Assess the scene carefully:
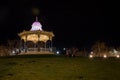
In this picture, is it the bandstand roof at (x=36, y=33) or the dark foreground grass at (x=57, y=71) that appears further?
the bandstand roof at (x=36, y=33)

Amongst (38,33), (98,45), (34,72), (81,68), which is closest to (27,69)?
(34,72)

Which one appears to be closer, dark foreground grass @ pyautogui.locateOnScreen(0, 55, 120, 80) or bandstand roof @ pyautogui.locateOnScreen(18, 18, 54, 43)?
dark foreground grass @ pyautogui.locateOnScreen(0, 55, 120, 80)

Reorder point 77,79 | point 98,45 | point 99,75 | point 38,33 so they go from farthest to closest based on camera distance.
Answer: point 98,45
point 38,33
point 99,75
point 77,79

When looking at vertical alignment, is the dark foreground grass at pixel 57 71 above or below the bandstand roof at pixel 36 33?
below

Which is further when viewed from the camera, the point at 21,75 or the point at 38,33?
the point at 38,33

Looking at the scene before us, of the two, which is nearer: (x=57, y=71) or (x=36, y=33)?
(x=57, y=71)

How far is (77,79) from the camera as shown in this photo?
20.1 metres

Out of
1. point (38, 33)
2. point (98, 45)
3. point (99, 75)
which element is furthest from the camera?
point (98, 45)

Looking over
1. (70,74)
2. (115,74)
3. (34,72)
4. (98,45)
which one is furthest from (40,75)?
(98,45)

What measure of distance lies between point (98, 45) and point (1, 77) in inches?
2893

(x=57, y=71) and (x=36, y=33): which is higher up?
(x=36, y=33)

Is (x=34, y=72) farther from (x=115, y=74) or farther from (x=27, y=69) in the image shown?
(x=115, y=74)

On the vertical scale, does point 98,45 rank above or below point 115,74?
above

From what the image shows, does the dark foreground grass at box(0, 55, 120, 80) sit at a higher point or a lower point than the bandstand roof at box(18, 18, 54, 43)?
lower
